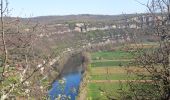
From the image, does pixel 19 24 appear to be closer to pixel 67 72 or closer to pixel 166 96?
pixel 166 96

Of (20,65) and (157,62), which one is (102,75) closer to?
(20,65)

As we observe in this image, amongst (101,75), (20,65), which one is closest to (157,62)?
(20,65)

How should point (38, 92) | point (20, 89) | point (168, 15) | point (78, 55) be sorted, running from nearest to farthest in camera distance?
1. point (168, 15)
2. point (20, 89)
3. point (38, 92)
4. point (78, 55)

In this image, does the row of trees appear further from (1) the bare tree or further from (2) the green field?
(2) the green field

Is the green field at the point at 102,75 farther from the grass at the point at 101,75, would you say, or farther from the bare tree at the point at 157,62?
the bare tree at the point at 157,62

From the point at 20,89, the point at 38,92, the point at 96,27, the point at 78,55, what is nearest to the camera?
the point at 20,89

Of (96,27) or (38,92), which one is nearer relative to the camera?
(38,92)

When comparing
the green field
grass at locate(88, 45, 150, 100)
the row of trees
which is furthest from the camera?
grass at locate(88, 45, 150, 100)

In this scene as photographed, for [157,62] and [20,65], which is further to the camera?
[20,65]

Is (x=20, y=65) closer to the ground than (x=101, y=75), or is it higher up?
higher up

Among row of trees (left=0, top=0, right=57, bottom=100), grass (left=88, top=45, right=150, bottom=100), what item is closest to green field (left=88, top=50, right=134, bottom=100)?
grass (left=88, top=45, right=150, bottom=100)

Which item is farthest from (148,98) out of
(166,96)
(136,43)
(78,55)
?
(78,55)
